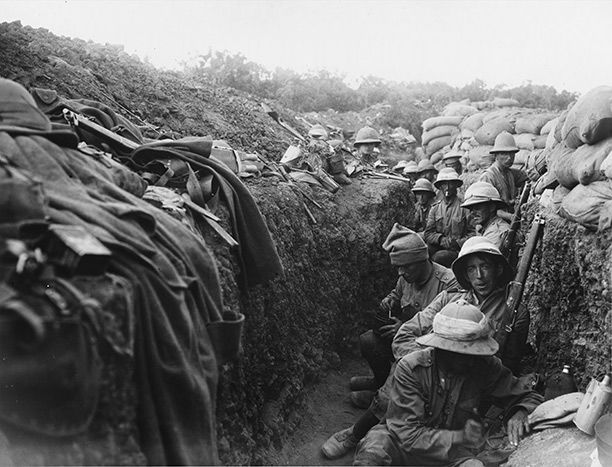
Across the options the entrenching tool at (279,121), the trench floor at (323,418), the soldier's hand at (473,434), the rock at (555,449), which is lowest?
the trench floor at (323,418)

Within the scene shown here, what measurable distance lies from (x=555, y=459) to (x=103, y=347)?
2.63 m

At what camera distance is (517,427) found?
3.81 meters

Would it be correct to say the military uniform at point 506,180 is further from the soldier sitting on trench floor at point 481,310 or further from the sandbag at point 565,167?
the soldier sitting on trench floor at point 481,310

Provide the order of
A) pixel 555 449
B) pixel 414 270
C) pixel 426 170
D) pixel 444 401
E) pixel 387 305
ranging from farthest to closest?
pixel 426 170, pixel 387 305, pixel 414 270, pixel 444 401, pixel 555 449

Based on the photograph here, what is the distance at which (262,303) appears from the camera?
4.36 metres

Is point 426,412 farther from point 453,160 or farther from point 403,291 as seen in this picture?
point 453,160

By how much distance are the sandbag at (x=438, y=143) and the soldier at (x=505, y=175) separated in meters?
6.55

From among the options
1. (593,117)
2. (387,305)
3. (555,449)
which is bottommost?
(387,305)

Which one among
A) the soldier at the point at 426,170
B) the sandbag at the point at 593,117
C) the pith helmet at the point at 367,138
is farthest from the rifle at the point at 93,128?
the pith helmet at the point at 367,138

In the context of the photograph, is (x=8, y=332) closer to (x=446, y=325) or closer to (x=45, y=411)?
(x=45, y=411)

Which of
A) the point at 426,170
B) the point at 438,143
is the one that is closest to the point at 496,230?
the point at 426,170

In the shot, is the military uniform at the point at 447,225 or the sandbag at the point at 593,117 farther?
the military uniform at the point at 447,225

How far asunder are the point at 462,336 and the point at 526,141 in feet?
32.0

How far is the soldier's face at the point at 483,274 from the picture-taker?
4867 millimetres
